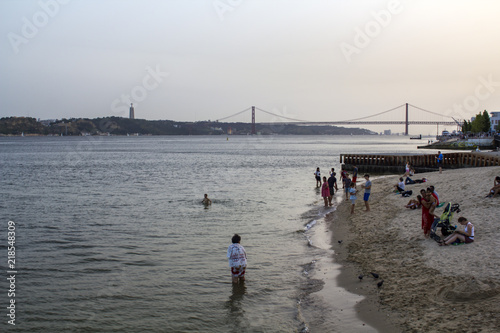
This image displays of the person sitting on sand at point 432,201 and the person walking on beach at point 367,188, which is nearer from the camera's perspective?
the person sitting on sand at point 432,201

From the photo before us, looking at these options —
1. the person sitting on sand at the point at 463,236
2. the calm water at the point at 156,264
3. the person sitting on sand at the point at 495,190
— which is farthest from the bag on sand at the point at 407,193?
the person sitting on sand at the point at 463,236

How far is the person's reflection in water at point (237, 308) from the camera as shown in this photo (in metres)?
8.93

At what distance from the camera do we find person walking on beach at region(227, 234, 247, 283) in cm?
1053

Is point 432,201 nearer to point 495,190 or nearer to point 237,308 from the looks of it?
point 495,190

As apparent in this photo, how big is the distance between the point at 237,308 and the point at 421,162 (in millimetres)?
37620

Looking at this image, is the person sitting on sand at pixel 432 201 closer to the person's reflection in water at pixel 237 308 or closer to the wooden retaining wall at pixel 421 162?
the person's reflection in water at pixel 237 308

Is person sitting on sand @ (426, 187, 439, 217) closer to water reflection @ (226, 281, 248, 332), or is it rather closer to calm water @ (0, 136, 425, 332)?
calm water @ (0, 136, 425, 332)

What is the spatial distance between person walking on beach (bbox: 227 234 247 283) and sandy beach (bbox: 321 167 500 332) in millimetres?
2121

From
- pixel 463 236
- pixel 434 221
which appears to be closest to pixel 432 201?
pixel 434 221

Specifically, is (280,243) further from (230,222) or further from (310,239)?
(230,222)

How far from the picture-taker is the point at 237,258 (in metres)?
10.6

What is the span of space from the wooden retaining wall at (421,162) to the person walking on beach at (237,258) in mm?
29565

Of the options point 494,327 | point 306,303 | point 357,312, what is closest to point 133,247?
point 306,303

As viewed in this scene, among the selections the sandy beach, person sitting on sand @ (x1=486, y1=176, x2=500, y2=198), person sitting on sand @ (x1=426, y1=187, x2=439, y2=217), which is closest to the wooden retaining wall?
person sitting on sand @ (x1=486, y1=176, x2=500, y2=198)
